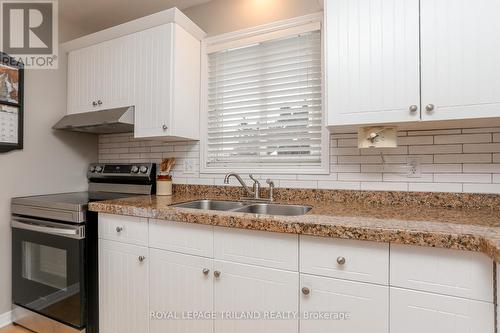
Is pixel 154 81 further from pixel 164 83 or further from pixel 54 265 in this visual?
pixel 54 265

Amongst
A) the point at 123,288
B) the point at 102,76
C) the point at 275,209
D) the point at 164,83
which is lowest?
the point at 123,288

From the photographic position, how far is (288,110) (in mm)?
1971

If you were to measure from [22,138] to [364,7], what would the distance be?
245 cm

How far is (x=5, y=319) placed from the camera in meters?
2.00

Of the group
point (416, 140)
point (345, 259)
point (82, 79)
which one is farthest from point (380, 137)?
point (82, 79)

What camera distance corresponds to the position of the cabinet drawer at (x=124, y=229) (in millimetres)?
1556

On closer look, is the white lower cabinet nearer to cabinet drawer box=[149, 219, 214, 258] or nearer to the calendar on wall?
cabinet drawer box=[149, 219, 214, 258]

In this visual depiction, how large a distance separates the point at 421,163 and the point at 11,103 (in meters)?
2.76

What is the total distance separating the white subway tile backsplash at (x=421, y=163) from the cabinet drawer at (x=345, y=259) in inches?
28.0

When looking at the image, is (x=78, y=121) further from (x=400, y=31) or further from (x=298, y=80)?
(x=400, y=31)

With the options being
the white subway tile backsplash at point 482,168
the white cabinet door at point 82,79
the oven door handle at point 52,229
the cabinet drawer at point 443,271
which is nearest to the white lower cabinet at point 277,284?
the cabinet drawer at point 443,271

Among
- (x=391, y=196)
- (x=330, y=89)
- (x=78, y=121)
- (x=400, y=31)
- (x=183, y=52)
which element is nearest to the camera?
(x=400, y=31)

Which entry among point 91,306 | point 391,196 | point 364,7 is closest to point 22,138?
point 91,306

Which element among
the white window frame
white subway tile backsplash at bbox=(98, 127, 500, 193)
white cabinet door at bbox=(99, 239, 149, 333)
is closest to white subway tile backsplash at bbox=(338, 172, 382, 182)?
white subway tile backsplash at bbox=(98, 127, 500, 193)
